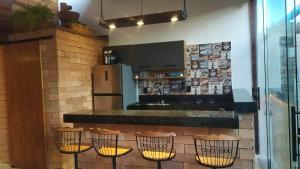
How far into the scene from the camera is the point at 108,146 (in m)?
2.93

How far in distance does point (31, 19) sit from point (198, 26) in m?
3.18

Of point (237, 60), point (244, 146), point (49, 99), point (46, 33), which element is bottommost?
point (244, 146)

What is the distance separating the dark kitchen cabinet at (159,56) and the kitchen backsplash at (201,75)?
10.0 inches

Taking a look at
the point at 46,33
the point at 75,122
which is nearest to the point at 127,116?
the point at 75,122

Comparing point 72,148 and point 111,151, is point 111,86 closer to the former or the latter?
→ point 72,148

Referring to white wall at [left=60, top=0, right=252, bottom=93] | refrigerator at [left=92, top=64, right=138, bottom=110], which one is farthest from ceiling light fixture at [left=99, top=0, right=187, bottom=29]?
white wall at [left=60, top=0, right=252, bottom=93]

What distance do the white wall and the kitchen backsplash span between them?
135 mm

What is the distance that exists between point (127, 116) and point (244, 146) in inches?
53.6

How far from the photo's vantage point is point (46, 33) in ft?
13.3

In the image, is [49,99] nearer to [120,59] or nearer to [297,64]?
[120,59]

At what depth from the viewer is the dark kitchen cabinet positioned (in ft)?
15.5

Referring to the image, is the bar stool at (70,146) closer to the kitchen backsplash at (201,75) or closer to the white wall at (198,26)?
the kitchen backsplash at (201,75)

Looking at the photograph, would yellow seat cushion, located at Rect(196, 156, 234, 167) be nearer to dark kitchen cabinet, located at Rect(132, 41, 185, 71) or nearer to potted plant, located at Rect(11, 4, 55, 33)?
dark kitchen cabinet, located at Rect(132, 41, 185, 71)

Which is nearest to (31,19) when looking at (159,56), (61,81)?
(61,81)
